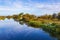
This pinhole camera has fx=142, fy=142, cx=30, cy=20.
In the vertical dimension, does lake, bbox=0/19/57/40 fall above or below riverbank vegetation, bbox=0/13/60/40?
below

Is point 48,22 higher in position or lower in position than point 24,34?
higher

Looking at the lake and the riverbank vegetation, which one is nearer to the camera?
the lake

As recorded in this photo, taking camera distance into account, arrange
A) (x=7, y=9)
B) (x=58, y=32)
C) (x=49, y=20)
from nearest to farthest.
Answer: (x=58, y=32)
(x=7, y=9)
(x=49, y=20)

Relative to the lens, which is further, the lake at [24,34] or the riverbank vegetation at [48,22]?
the riverbank vegetation at [48,22]

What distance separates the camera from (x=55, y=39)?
439cm

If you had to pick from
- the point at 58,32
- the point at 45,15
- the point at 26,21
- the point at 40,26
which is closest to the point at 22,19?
the point at 26,21

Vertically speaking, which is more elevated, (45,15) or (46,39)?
(45,15)

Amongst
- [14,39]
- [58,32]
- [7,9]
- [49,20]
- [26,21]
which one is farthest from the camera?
[26,21]

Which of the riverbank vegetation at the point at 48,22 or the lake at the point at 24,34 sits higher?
the riverbank vegetation at the point at 48,22

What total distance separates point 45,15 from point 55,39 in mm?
1657

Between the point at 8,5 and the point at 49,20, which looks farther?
the point at 49,20

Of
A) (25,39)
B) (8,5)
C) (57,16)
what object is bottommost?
(25,39)

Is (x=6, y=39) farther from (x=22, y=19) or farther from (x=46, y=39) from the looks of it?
(x=22, y=19)

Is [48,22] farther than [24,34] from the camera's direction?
Yes
